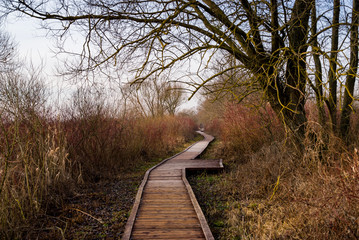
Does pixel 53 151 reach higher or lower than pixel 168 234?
higher

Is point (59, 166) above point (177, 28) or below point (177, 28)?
below

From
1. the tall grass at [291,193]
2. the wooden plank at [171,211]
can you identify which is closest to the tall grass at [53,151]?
the wooden plank at [171,211]

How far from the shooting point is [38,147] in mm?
5430

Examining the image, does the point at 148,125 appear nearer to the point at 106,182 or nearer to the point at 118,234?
the point at 106,182

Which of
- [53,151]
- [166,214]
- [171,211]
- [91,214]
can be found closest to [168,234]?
[166,214]

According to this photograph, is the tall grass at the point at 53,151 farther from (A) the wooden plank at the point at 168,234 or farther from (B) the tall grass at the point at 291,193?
(B) the tall grass at the point at 291,193

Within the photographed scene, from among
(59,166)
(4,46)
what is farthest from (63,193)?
(4,46)

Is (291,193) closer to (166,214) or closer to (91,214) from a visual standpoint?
(166,214)

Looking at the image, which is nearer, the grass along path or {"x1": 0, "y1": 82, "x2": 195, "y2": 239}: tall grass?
{"x1": 0, "y1": 82, "x2": 195, "y2": 239}: tall grass

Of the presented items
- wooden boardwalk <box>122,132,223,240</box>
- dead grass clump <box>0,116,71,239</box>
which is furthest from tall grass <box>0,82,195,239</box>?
wooden boardwalk <box>122,132,223,240</box>

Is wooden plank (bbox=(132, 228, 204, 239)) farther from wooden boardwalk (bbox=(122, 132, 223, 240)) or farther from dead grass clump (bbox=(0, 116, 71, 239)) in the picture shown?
dead grass clump (bbox=(0, 116, 71, 239))

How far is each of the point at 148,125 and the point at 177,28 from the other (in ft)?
25.5

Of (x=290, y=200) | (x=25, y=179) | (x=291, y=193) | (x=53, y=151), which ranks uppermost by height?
(x=53, y=151)

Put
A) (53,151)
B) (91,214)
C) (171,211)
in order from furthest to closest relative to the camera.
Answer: (53,151)
(91,214)
(171,211)
